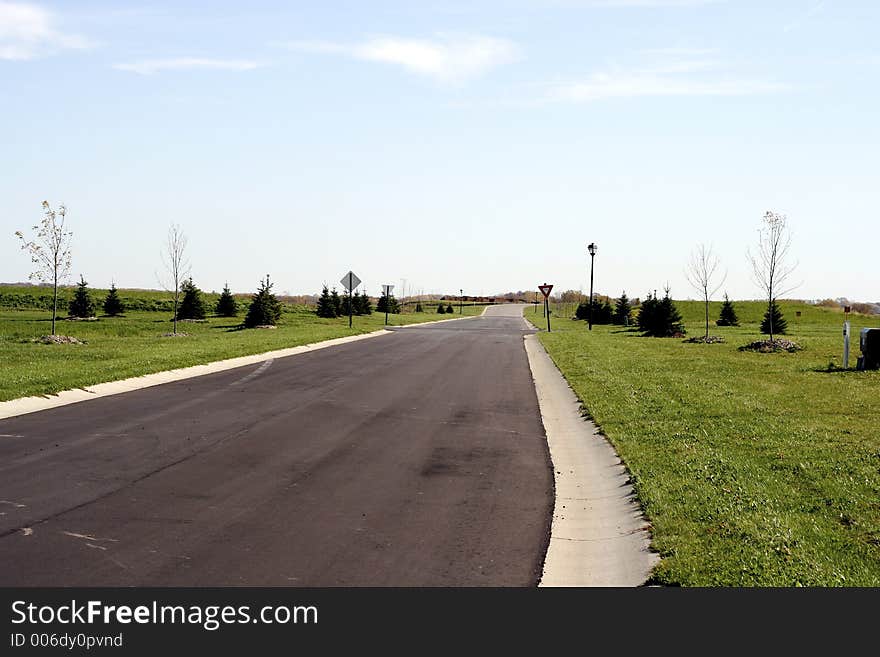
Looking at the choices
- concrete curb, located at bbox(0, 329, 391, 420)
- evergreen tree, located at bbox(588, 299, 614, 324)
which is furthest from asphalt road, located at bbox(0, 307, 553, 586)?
evergreen tree, located at bbox(588, 299, 614, 324)

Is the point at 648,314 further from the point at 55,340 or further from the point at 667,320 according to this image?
the point at 55,340

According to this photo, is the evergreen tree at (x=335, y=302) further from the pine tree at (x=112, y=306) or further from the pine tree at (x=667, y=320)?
the pine tree at (x=667, y=320)

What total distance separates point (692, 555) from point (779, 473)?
3.51 metres

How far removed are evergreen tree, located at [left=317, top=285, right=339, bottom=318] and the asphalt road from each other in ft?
150

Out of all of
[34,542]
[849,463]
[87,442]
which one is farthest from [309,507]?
[849,463]

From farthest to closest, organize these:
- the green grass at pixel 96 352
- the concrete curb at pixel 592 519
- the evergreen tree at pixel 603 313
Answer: the evergreen tree at pixel 603 313
the green grass at pixel 96 352
the concrete curb at pixel 592 519

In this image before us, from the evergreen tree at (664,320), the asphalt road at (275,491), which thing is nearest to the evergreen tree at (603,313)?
the evergreen tree at (664,320)

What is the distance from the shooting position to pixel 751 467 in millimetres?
9414

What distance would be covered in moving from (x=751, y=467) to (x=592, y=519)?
107 inches

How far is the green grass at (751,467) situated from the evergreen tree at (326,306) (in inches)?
1701

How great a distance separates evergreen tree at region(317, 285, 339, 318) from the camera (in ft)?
205

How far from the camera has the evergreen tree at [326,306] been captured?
205 ft

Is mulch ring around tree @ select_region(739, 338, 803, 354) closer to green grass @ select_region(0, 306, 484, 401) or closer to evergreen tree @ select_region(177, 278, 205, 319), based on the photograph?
green grass @ select_region(0, 306, 484, 401)
